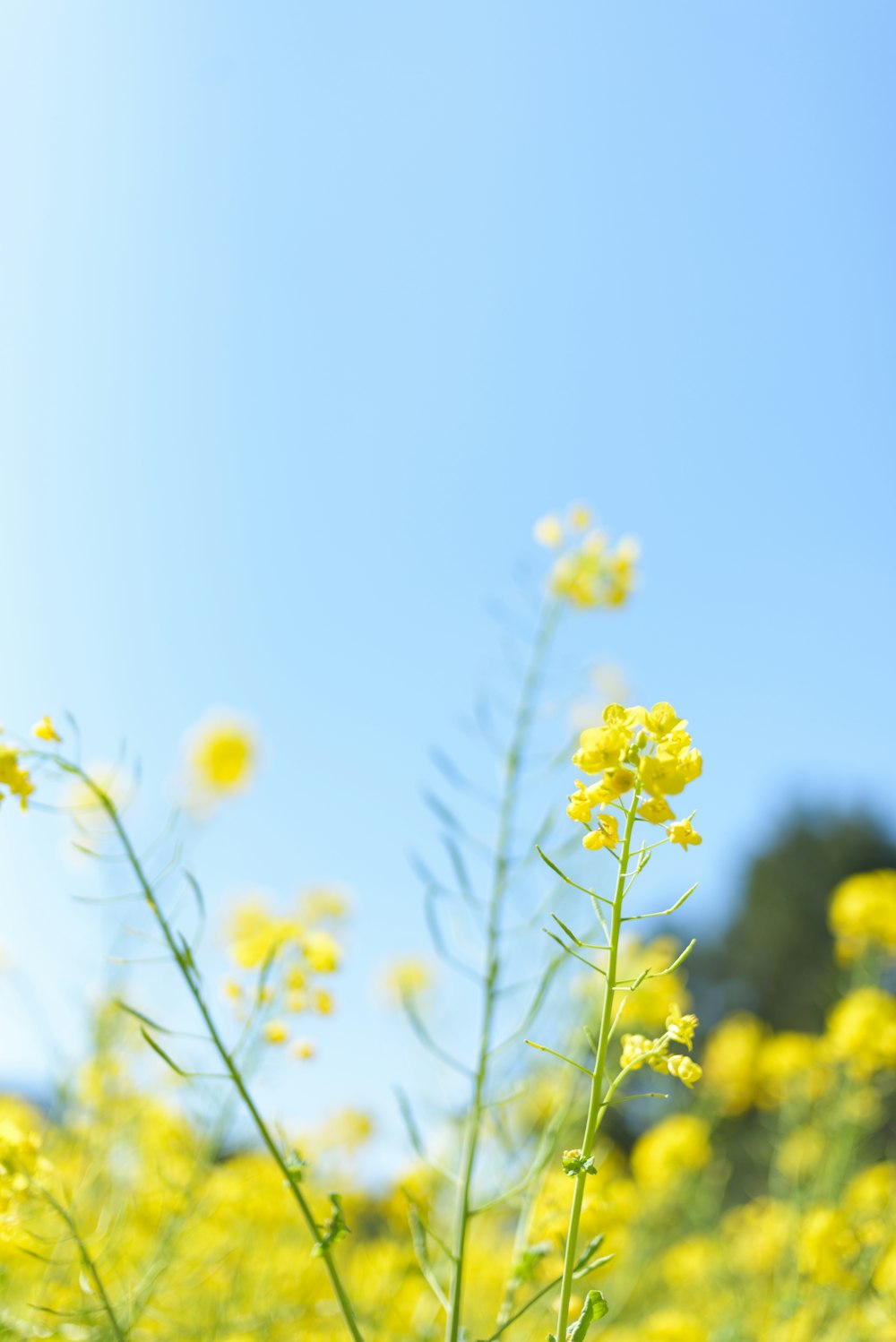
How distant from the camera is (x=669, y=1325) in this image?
2650mm

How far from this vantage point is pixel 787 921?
16.1 metres

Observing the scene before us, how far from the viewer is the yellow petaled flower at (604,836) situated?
3.22ft

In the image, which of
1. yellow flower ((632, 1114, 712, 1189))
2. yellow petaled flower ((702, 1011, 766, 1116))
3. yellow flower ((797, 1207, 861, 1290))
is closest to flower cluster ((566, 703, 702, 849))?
yellow flower ((797, 1207, 861, 1290))

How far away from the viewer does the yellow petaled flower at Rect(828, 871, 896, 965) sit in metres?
3.50

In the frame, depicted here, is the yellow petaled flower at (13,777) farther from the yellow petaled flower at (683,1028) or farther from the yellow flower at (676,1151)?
the yellow flower at (676,1151)

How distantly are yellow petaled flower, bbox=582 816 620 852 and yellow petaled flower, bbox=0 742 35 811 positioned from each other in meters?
0.74

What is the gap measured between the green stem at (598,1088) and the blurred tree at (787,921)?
15.0 metres

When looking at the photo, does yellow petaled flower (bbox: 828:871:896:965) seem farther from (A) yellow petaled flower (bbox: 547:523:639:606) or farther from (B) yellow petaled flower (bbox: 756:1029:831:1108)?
(A) yellow petaled flower (bbox: 547:523:639:606)

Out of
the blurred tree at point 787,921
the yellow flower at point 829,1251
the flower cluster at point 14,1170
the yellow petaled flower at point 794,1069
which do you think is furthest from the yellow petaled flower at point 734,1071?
the blurred tree at point 787,921

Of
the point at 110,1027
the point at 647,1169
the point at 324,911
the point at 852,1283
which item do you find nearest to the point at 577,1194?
the point at 852,1283

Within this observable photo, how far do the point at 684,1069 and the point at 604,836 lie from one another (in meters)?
0.23

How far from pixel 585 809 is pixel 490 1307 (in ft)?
9.59

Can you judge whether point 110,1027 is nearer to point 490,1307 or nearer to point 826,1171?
point 490,1307

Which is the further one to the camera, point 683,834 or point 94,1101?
point 94,1101
